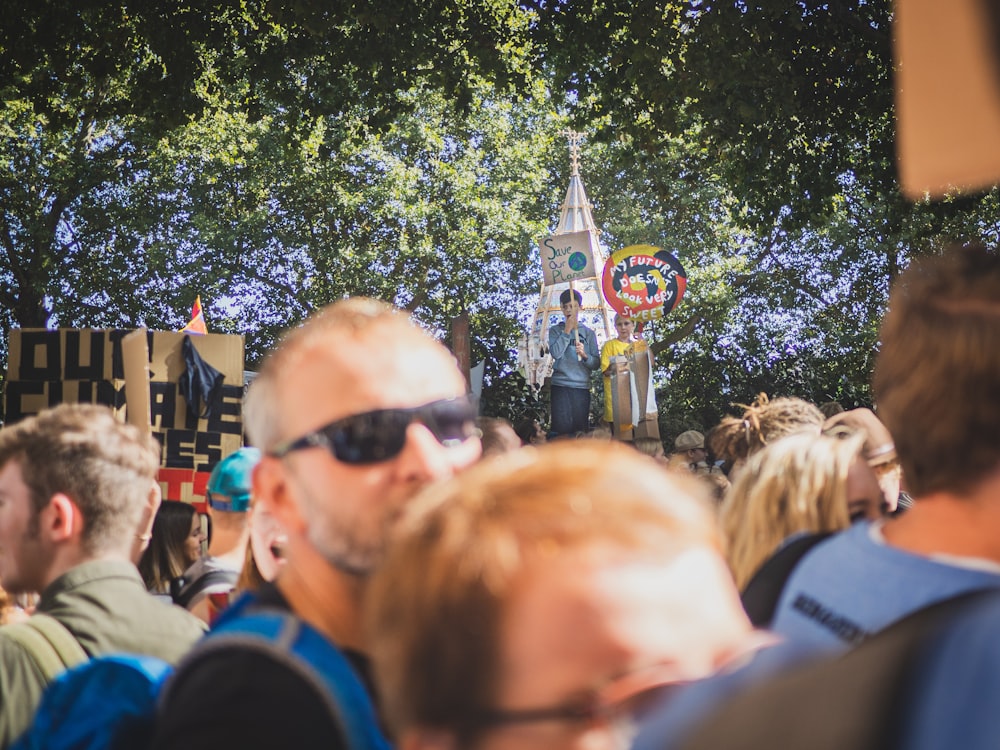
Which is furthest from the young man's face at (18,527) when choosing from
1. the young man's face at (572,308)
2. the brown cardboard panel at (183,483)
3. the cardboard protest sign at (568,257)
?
the cardboard protest sign at (568,257)

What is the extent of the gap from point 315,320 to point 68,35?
741cm

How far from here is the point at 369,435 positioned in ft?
5.05

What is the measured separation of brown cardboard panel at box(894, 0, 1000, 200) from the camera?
0.64m

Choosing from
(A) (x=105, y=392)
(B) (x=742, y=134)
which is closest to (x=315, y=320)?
(A) (x=105, y=392)

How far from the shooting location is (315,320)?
1.64 metres

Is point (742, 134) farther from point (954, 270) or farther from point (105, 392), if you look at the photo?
point (954, 270)

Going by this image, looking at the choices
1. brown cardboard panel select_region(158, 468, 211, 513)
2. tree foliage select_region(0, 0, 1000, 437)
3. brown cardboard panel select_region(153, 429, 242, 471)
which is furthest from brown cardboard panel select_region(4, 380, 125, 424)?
tree foliage select_region(0, 0, 1000, 437)

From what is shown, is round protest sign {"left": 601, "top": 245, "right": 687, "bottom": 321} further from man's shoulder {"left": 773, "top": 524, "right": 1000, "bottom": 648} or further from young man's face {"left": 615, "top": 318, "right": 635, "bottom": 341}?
man's shoulder {"left": 773, "top": 524, "right": 1000, "bottom": 648}

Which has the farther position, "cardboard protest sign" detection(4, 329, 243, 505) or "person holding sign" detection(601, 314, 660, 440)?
"person holding sign" detection(601, 314, 660, 440)

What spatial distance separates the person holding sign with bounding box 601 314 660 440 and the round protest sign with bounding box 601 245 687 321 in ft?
4.14

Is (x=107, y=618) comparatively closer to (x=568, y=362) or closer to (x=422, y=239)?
(x=568, y=362)

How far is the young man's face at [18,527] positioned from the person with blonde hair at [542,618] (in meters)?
1.75

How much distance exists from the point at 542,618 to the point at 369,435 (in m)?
0.79

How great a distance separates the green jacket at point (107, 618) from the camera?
2.02 meters
